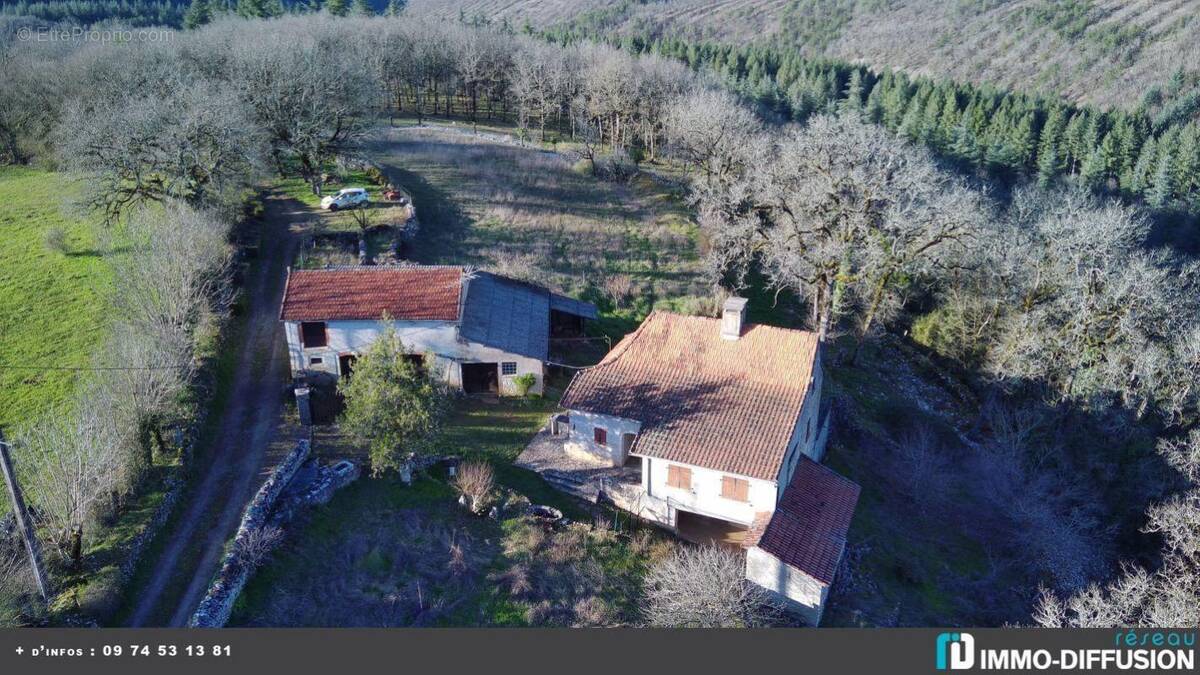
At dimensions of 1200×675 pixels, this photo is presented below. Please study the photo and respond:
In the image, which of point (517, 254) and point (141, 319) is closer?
point (141, 319)

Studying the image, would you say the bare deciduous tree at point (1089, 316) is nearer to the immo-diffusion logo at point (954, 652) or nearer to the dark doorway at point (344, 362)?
A: the immo-diffusion logo at point (954, 652)

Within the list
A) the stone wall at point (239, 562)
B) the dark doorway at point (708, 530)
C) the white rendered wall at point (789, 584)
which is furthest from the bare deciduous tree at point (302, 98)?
the white rendered wall at point (789, 584)

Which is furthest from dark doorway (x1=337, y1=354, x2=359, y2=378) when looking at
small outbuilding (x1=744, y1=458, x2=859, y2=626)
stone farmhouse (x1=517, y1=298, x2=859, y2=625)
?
small outbuilding (x1=744, y1=458, x2=859, y2=626)

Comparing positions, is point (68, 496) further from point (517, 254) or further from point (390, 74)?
point (390, 74)

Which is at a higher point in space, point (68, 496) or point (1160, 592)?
point (68, 496)

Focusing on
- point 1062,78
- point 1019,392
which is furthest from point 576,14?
point 1019,392

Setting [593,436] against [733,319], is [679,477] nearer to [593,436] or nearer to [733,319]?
[593,436]
